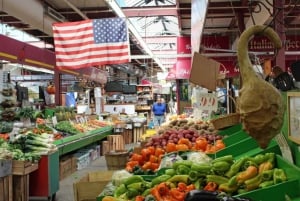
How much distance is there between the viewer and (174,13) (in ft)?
35.2

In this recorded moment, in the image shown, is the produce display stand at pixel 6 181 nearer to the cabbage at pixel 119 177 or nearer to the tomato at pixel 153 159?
the tomato at pixel 153 159

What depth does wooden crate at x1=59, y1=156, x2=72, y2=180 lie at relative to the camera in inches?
355

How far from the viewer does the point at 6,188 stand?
581cm

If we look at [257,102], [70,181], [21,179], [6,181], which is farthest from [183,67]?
[257,102]

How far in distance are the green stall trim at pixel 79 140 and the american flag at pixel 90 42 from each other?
168 cm

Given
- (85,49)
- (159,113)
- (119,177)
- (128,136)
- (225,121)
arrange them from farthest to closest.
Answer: (159,113), (128,136), (85,49), (225,121), (119,177)

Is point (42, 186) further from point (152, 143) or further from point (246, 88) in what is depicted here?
point (246, 88)

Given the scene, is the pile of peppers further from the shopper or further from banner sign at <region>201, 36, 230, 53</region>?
the shopper

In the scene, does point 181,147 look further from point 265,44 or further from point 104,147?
point 104,147

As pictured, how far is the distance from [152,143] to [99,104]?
1109 centimetres

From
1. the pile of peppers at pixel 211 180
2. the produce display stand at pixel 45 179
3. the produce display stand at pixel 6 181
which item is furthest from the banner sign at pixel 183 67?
the pile of peppers at pixel 211 180

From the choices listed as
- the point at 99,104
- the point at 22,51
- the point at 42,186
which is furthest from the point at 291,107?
the point at 99,104

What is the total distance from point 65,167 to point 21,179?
3.20m

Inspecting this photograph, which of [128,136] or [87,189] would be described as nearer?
[87,189]
